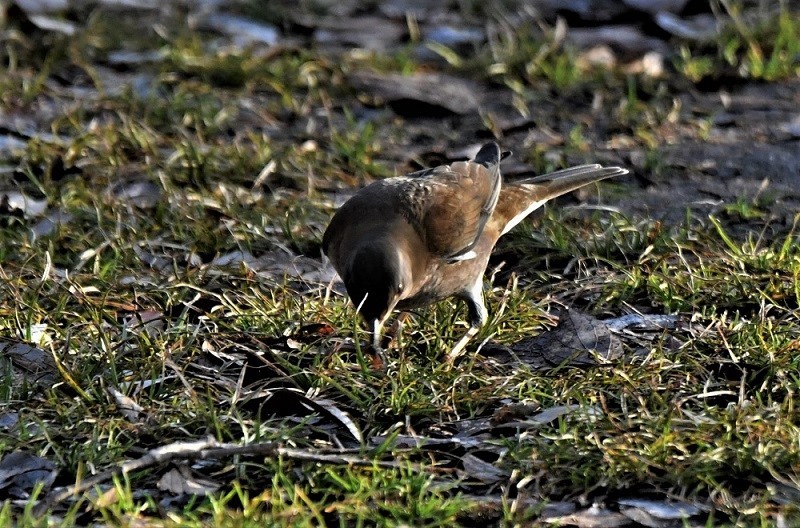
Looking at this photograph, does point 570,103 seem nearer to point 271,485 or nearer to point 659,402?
point 659,402

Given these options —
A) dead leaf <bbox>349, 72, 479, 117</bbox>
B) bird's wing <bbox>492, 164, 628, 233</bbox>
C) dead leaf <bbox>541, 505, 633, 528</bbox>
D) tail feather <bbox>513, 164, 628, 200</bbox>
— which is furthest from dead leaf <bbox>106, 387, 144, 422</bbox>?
dead leaf <bbox>349, 72, 479, 117</bbox>

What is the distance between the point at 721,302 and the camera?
240 inches

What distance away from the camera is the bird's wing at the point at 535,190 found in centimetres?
677

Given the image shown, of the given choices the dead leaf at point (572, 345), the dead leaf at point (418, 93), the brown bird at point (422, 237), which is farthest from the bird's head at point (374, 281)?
the dead leaf at point (418, 93)

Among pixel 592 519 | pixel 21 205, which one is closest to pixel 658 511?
pixel 592 519

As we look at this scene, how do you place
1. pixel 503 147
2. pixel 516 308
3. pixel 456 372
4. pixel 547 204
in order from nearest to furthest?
pixel 456 372, pixel 516 308, pixel 547 204, pixel 503 147

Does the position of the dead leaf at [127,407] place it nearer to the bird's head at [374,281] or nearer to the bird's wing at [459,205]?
the bird's head at [374,281]

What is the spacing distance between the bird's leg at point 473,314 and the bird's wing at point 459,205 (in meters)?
0.16

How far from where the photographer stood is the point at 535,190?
7.07 m

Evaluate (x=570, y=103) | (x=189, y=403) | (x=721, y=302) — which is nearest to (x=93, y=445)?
(x=189, y=403)

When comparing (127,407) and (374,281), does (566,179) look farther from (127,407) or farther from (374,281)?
(127,407)

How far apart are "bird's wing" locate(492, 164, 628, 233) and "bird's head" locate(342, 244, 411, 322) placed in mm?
1287

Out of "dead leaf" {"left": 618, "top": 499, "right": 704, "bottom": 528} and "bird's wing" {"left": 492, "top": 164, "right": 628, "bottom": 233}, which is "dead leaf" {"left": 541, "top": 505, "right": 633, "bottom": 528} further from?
"bird's wing" {"left": 492, "top": 164, "right": 628, "bottom": 233}

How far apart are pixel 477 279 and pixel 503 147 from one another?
2.68m
